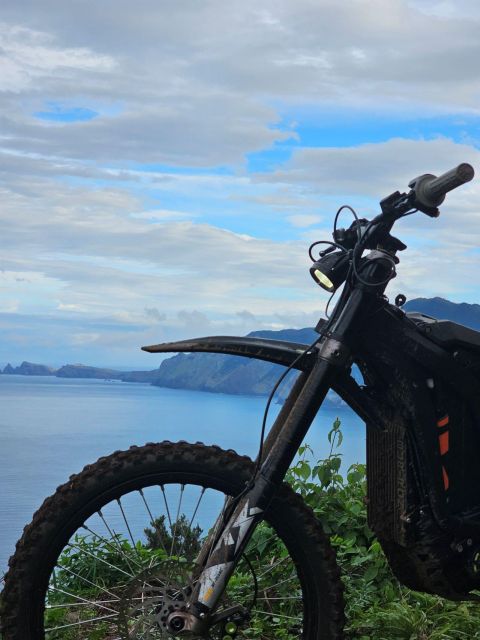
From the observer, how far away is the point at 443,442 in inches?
142

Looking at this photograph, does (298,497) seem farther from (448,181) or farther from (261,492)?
(448,181)

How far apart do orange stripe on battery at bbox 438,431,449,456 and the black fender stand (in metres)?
0.24

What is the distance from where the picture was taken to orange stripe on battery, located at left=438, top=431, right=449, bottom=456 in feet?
11.8

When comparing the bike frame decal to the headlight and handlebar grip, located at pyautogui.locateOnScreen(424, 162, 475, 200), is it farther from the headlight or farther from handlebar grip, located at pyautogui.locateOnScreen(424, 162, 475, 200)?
handlebar grip, located at pyautogui.locateOnScreen(424, 162, 475, 200)

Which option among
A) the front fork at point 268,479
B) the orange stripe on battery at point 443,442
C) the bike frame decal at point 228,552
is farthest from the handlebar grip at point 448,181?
the bike frame decal at point 228,552

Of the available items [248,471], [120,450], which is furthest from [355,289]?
→ [120,450]

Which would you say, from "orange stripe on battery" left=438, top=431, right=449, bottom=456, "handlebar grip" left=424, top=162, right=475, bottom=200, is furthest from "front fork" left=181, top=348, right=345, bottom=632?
"handlebar grip" left=424, top=162, right=475, bottom=200

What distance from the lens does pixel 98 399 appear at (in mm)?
42656

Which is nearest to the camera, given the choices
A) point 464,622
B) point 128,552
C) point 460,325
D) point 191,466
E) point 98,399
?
point 191,466

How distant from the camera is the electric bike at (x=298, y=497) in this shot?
11.1 feet

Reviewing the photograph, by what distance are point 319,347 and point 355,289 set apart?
0.24m

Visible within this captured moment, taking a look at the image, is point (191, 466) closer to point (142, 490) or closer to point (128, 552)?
point (142, 490)

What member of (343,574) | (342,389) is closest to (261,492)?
(342,389)

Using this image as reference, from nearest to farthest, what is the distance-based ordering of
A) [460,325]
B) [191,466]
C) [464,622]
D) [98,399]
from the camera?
[191,466]
[460,325]
[464,622]
[98,399]
